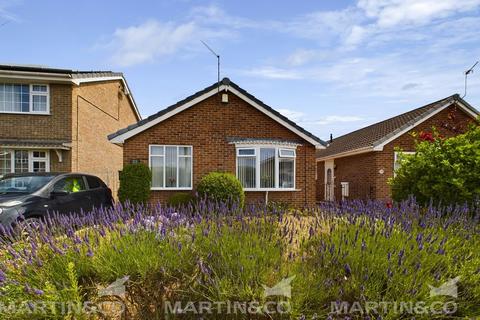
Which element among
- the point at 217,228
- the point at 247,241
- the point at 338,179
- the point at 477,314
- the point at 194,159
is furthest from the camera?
the point at 338,179

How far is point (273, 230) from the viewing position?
140 inches

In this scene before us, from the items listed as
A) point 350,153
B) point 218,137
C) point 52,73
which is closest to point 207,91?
point 218,137

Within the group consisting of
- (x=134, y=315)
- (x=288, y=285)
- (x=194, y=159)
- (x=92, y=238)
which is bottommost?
(x=134, y=315)

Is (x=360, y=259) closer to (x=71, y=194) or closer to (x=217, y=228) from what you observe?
(x=217, y=228)

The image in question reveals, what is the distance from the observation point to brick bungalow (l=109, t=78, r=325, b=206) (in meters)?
13.9

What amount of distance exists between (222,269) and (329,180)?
20.2 metres

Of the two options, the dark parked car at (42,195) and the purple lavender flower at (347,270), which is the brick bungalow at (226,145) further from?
the purple lavender flower at (347,270)

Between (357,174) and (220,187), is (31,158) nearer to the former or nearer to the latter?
(220,187)

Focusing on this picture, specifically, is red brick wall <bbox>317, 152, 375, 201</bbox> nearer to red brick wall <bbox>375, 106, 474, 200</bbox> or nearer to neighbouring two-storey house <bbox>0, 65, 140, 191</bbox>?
red brick wall <bbox>375, 106, 474, 200</bbox>

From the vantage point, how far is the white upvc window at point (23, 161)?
1553 cm

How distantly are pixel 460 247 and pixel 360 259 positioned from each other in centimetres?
127

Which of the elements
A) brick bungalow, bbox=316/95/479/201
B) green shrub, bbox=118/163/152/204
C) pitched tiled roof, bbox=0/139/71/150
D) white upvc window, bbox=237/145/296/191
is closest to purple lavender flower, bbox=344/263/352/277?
green shrub, bbox=118/163/152/204

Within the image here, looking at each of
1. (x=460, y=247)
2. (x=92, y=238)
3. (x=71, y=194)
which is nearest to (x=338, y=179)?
(x=71, y=194)

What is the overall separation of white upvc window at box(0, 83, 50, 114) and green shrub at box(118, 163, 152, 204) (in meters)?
6.17
